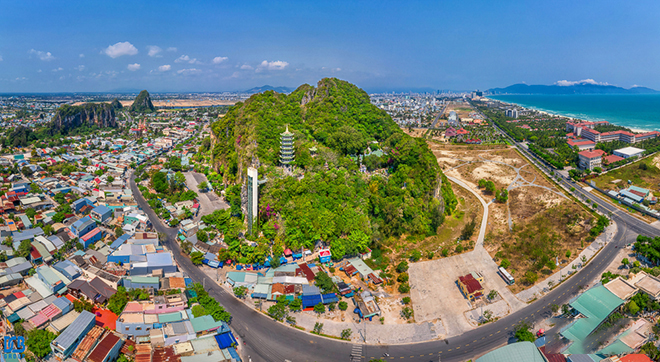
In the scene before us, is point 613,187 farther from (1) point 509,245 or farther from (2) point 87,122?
(2) point 87,122

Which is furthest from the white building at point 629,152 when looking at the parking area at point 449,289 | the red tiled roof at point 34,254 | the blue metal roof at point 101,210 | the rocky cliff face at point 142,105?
the rocky cliff face at point 142,105

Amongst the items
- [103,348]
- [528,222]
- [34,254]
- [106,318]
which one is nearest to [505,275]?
[528,222]

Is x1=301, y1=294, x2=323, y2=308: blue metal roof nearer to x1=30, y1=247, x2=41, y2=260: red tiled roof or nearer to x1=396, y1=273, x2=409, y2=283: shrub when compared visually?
x1=396, y1=273, x2=409, y2=283: shrub

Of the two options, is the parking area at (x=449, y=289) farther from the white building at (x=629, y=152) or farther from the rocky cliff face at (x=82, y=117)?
the rocky cliff face at (x=82, y=117)

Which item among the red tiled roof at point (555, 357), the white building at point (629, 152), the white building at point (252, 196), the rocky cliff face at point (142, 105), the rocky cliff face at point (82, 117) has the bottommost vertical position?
the red tiled roof at point (555, 357)

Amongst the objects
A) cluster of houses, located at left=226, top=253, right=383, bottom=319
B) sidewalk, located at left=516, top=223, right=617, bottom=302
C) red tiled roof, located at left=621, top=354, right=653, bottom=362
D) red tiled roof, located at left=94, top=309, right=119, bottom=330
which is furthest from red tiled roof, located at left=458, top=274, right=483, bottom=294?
red tiled roof, located at left=94, top=309, right=119, bottom=330

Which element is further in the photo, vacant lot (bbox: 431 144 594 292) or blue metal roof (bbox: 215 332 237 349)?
vacant lot (bbox: 431 144 594 292)

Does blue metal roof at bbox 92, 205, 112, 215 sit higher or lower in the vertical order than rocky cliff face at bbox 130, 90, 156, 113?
lower
